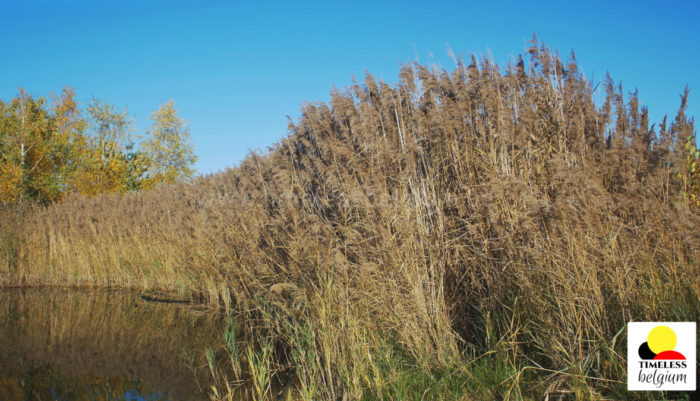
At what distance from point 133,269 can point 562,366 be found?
886 centimetres

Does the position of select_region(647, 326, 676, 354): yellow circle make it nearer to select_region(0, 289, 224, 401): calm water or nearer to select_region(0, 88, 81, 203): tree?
select_region(0, 289, 224, 401): calm water

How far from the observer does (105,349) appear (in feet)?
14.9

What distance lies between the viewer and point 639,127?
9.82ft

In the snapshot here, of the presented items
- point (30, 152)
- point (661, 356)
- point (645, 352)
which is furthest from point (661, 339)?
point (30, 152)

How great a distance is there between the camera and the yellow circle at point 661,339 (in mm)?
2076

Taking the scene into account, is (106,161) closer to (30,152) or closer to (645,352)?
(30,152)

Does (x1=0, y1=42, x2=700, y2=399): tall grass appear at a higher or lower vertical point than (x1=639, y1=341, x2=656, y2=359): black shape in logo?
higher

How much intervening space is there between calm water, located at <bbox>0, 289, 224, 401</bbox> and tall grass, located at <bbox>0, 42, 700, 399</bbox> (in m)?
1.02

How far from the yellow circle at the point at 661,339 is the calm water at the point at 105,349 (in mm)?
3128

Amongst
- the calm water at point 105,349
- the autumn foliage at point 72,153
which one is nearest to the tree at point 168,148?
the autumn foliage at point 72,153

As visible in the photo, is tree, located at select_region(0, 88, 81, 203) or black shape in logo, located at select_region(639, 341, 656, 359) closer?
black shape in logo, located at select_region(639, 341, 656, 359)

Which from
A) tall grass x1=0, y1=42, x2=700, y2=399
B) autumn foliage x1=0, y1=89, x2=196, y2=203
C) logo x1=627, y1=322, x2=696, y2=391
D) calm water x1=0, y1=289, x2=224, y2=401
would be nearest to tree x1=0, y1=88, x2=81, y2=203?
autumn foliage x1=0, y1=89, x2=196, y2=203

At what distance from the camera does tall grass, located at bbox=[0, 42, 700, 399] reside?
93.6 inches

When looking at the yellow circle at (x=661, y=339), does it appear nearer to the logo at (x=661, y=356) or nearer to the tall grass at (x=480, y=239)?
the logo at (x=661, y=356)
